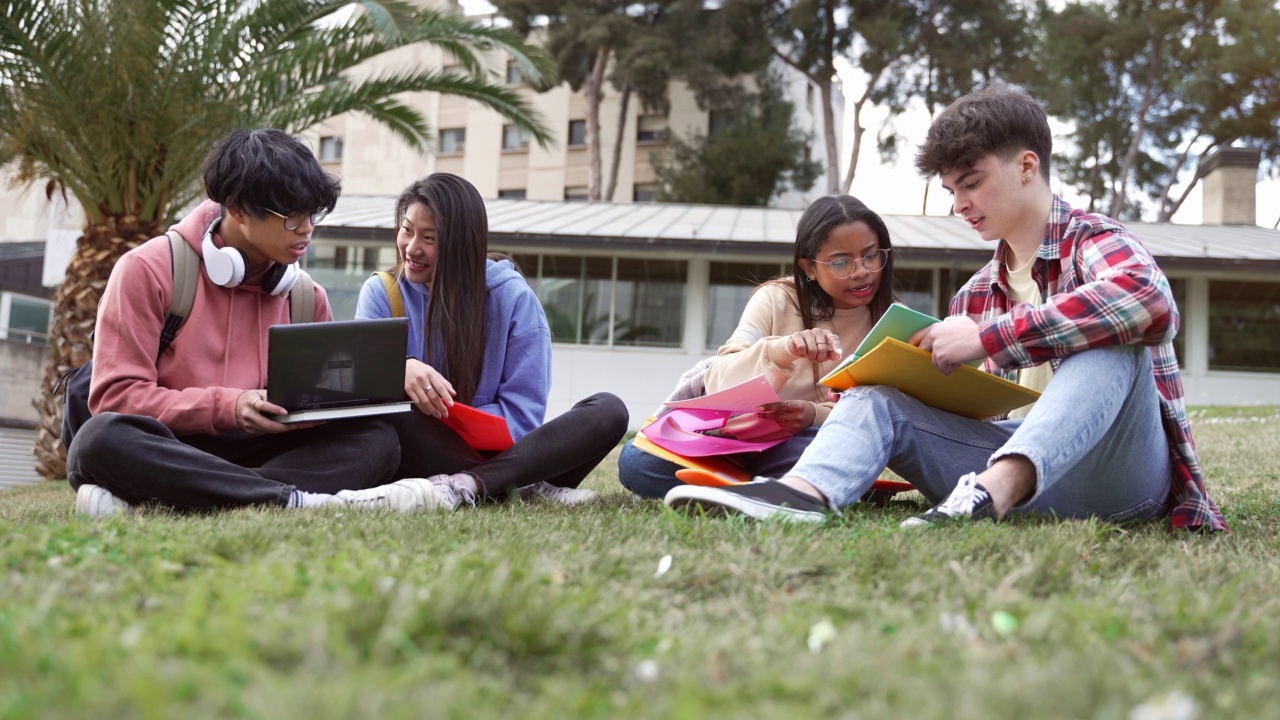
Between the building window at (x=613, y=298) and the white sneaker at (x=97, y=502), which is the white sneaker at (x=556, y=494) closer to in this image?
the white sneaker at (x=97, y=502)

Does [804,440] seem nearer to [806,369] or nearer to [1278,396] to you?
[806,369]

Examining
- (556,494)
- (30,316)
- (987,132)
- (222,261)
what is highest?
(987,132)

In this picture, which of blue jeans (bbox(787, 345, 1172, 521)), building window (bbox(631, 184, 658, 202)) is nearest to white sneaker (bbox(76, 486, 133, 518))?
blue jeans (bbox(787, 345, 1172, 521))

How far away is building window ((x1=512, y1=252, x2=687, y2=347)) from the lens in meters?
18.5

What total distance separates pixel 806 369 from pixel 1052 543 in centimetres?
153

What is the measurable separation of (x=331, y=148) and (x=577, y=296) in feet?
73.5

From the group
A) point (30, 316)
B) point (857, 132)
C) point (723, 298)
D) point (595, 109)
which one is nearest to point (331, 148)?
point (595, 109)

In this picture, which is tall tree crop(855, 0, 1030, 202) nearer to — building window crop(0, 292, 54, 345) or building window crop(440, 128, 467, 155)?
building window crop(440, 128, 467, 155)

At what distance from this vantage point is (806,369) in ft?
12.9

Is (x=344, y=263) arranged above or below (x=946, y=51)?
below

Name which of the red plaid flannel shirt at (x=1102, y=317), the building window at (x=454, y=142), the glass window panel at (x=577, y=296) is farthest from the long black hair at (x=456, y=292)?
the building window at (x=454, y=142)

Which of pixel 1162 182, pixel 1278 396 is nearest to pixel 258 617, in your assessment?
pixel 1278 396

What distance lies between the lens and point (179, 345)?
12.3 ft

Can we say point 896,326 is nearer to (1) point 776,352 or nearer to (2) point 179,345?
(1) point 776,352
